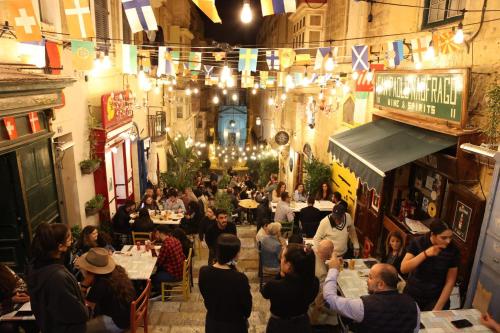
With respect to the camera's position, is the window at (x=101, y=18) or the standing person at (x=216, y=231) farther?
the window at (x=101, y=18)

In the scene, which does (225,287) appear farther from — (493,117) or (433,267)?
(493,117)

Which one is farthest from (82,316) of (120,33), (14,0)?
(120,33)

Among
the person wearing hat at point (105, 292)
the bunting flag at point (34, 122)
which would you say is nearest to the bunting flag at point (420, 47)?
the person wearing hat at point (105, 292)

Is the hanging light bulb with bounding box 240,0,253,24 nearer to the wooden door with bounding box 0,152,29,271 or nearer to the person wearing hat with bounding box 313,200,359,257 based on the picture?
the person wearing hat with bounding box 313,200,359,257

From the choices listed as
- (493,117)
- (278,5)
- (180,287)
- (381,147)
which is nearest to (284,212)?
(381,147)

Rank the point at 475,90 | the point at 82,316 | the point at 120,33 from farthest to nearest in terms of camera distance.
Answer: the point at 120,33 → the point at 475,90 → the point at 82,316

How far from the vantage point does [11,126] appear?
5.95 metres

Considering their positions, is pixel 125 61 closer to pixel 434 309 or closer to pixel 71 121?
pixel 71 121

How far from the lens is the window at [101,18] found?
10.4 meters

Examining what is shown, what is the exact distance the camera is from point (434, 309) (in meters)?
4.73

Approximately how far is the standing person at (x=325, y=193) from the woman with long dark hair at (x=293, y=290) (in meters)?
8.36

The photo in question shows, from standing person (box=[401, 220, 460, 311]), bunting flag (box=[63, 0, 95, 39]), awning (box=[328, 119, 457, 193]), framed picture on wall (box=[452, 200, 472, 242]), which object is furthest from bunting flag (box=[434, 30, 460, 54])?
bunting flag (box=[63, 0, 95, 39])

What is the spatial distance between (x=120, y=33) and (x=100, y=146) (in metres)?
4.85

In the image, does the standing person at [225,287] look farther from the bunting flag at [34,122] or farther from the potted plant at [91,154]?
the potted plant at [91,154]
